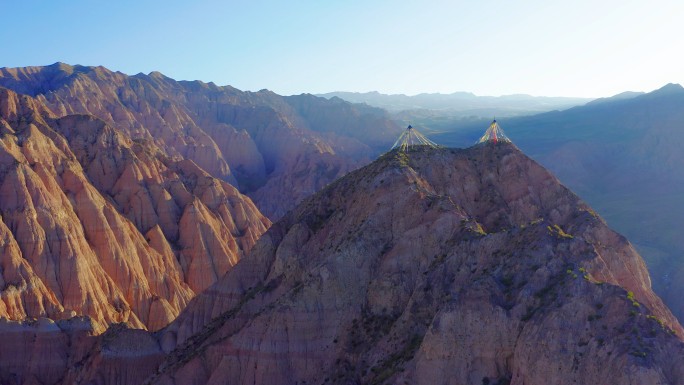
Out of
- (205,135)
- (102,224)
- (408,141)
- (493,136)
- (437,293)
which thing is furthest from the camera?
(205,135)

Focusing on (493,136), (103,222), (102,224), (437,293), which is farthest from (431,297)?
(103,222)

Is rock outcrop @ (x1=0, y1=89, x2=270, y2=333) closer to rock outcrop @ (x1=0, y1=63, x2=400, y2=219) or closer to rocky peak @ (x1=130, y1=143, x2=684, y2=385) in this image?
rocky peak @ (x1=130, y1=143, x2=684, y2=385)

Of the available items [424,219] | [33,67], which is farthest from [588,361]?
[33,67]

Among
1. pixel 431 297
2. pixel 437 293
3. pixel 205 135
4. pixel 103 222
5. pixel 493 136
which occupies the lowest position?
pixel 103 222

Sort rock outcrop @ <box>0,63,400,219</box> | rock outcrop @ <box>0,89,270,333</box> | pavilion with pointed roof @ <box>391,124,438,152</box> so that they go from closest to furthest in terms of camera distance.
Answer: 1. pavilion with pointed roof @ <box>391,124,438,152</box>
2. rock outcrop @ <box>0,89,270,333</box>
3. rock outcrop @ <box>0,63,400,219</box>

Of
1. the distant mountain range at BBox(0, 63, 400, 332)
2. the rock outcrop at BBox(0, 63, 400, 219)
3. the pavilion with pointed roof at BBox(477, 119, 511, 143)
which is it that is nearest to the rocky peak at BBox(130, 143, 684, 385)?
the pavilion with pointed roof at BBox(477, 119, 511, 143)

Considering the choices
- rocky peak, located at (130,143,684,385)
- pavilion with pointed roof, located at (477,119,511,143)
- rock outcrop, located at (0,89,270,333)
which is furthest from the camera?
rock outcrop, located at (0,89,270,333)

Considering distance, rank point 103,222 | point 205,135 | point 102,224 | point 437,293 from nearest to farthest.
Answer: point 437,293
point 102,224
point 103,222
point 205,135

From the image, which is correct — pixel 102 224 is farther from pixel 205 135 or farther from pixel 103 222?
pixel 205 135
